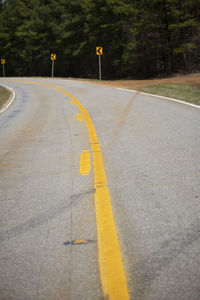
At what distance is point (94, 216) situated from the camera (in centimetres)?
322

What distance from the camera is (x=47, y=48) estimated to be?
58375mm

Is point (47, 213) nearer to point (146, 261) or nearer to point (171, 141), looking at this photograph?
point (146, 261)

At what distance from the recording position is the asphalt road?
224cm

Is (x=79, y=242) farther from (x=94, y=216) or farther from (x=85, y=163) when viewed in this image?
(x=85, y=163)

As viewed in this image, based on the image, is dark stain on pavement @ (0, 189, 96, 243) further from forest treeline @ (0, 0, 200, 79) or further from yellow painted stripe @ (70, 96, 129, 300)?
forest treeline @ (0, 0, 200, 79)

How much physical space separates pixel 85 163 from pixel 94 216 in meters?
1.94

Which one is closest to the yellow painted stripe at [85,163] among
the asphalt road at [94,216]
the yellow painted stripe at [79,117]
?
the asphalt road at [94,216]

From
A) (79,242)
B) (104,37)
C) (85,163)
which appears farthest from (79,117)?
(104,37)

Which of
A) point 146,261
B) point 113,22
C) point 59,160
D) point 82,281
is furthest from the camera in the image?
point 113,22

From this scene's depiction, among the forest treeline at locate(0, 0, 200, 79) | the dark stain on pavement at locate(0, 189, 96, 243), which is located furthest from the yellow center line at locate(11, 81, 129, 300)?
the forest treeline at locate(0, 0, 200, 79)

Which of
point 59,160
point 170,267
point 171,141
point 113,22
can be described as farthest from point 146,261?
point 113,22

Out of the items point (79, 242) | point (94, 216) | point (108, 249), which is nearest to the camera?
point (108, 249)

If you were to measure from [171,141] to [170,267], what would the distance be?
3.91 metres

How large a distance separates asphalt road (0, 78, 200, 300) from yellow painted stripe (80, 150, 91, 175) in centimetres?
10
